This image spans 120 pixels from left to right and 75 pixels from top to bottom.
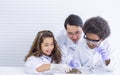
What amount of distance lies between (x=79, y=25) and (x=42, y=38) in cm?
36

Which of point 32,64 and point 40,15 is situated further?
point 40,15

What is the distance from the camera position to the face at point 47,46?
178cm

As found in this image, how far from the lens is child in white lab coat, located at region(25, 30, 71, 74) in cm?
161

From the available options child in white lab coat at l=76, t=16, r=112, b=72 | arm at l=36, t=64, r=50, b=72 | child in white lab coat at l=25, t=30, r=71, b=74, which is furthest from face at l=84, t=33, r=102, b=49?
arm at l=36, t=64, r=50, b=72

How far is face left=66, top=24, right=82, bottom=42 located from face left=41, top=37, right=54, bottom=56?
26cm

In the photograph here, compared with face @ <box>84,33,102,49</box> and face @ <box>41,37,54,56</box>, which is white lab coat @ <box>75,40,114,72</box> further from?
face @ <box>41,37,54,56</box>

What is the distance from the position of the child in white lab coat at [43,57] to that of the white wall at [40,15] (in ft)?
2.22

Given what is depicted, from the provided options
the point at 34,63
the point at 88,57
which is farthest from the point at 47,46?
the point at 88,57

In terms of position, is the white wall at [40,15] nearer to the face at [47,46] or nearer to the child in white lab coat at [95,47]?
the child in white lab coat at [95,47]

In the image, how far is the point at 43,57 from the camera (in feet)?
5.77

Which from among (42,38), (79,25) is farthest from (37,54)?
(79,25)

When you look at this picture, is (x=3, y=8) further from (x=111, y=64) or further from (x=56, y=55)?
(x=111, y=64)

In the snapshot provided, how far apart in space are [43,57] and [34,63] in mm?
122

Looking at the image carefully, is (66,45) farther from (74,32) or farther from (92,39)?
(92,39)
